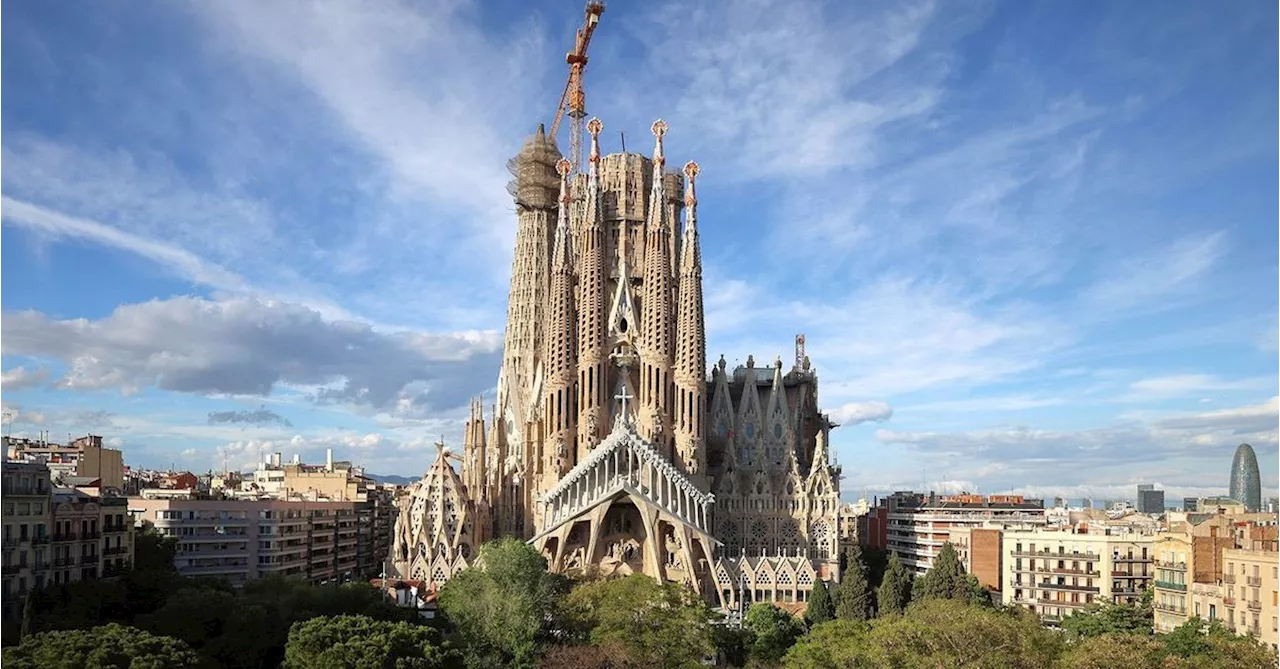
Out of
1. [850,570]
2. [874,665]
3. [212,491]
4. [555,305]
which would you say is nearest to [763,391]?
[555,305]

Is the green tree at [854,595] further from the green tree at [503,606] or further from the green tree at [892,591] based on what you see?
the green tree at [503,606]

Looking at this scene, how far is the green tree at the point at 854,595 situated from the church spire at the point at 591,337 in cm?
1912

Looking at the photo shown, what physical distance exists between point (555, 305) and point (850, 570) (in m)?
26.7

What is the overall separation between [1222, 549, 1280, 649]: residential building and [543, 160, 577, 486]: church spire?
38732 mm

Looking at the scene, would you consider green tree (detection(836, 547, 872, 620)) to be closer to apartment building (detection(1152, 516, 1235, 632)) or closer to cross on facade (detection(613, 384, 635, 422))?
apartment building (detection(1152, 516, 1235, 632))

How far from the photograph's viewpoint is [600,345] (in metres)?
77.6

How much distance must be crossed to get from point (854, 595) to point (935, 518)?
31371mm

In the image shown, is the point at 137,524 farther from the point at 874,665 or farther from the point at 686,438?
the point at 874,665

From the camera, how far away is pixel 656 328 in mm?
78188

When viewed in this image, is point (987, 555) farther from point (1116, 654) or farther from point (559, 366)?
point (1116, 654)

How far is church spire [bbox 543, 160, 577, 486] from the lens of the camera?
75.8m

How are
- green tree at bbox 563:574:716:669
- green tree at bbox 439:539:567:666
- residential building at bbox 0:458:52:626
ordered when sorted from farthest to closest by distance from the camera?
1. green tree at bbox 439:539:567:666
2. green tree at bbox 563:574:716:669
3. residential building at bbox 0:458:52:626

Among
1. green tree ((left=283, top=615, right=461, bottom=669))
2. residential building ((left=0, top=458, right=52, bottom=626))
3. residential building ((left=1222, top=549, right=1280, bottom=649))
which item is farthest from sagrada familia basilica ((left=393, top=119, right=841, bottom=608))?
green tree ((left=283, top=615, right=461, bottom=669))

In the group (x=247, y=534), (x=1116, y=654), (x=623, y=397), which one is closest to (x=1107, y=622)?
(x=1116, y=654)
